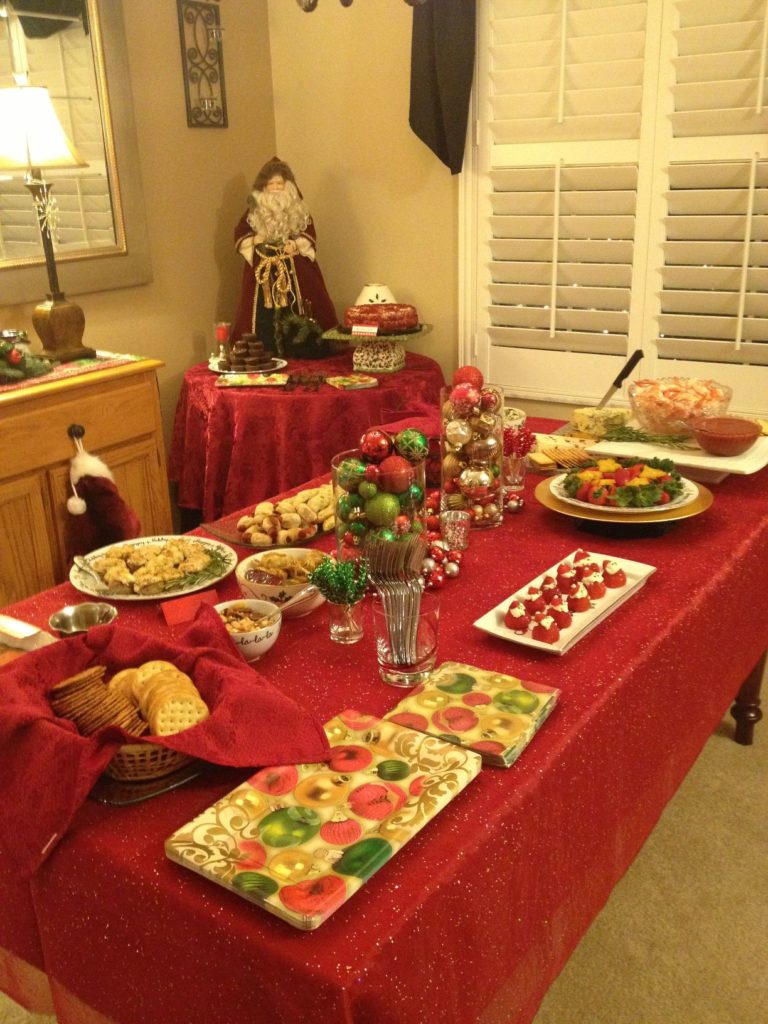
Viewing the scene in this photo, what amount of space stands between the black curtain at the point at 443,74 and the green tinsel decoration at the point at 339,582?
233 cm

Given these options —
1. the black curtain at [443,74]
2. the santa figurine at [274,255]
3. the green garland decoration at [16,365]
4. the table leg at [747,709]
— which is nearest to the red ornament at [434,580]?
the table leg at [747,709]

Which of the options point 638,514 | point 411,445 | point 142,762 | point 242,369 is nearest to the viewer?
point 142,762

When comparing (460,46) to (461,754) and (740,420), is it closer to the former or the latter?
(740,420)

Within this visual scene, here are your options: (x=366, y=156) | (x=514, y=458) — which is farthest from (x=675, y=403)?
(x=366, y=156)

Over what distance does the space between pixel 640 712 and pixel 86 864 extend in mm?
660

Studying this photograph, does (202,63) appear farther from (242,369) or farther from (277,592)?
(277,592)

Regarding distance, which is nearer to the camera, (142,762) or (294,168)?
(142,762)

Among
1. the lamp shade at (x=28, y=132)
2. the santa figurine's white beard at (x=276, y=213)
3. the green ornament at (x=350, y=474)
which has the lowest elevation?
the green ornament at (x=350, y=474)

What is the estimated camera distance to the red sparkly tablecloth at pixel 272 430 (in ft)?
8.96

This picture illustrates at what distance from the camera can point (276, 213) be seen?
3.16 metres

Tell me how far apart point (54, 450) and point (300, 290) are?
1.22 m

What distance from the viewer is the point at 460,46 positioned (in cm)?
300

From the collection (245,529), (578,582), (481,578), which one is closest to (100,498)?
(245,529)

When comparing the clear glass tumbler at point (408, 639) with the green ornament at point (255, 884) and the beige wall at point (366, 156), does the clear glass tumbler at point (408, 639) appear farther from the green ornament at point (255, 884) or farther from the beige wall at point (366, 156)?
the beige wall at point (366, 156)
